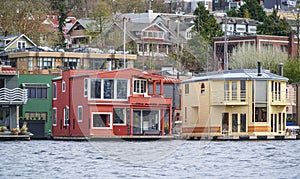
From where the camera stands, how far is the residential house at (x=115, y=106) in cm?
6303

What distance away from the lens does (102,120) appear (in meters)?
63.2

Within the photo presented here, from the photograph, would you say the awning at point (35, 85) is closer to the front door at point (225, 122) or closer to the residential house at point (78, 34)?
the front door at point (225, 122)

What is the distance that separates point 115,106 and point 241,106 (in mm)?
9170

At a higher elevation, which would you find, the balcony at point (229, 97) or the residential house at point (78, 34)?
the residential house at point (78, 34)

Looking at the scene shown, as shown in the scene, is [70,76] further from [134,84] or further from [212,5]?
[212,5]

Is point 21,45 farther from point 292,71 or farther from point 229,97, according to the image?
point 229,97

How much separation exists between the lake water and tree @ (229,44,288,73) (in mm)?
29281

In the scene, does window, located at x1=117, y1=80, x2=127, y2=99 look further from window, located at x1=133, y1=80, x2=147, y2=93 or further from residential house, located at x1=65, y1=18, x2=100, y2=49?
residential house, located at x1=65, y1=18, x2=100, y2=49

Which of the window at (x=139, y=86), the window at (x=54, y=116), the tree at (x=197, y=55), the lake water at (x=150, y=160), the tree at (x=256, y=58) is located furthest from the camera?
the tree at (x=197, y=55)

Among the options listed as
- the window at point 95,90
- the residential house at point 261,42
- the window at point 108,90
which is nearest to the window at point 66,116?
the window at point 95,90

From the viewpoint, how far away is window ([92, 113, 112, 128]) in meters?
62.8

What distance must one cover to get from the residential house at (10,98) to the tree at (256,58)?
27960mm

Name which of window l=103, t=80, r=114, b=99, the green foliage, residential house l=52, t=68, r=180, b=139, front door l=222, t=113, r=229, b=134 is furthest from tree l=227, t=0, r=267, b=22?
window l=103, t=80, r=114, b=99

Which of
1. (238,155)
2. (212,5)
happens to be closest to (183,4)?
(212,5)
